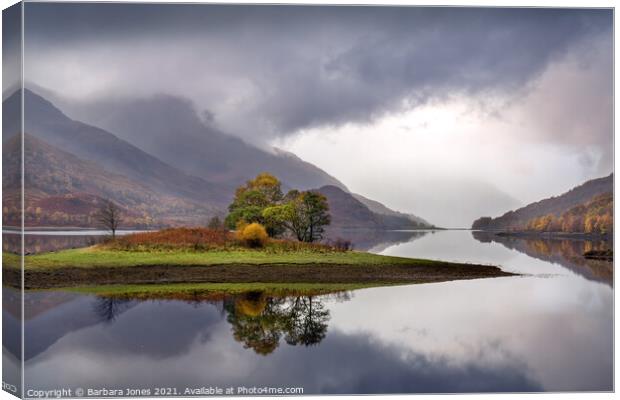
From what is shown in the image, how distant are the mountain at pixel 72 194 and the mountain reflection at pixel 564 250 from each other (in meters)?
5.01

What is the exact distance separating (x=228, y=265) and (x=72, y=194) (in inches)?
111

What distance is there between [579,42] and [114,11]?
Result: 718 cm

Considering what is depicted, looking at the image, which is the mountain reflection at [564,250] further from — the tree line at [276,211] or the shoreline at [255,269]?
the tree line at [276,211]

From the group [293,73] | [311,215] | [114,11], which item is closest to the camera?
[114,11]

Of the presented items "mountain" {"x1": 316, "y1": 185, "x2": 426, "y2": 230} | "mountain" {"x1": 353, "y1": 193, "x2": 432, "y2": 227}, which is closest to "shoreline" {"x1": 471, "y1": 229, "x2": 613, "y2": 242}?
"mountain" {"x1": 353, "y1": 193, "x2": 432, "y2": 227}

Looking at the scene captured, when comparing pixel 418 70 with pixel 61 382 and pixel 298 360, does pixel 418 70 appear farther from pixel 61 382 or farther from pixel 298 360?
pixel 61 382

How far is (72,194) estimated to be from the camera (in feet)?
32.3

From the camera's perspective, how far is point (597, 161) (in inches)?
390

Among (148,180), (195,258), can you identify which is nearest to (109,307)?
(195,258)

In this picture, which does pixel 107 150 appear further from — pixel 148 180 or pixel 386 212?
pixel 386 212

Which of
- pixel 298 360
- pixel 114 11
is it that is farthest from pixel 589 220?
pixel 114 11

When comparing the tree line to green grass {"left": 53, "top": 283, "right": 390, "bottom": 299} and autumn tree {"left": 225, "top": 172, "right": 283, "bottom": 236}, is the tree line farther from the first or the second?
green grass {"left": 53, "top": 283, "right": 390, "bottom": 299}

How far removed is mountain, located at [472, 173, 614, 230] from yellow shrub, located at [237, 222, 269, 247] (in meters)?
3.65

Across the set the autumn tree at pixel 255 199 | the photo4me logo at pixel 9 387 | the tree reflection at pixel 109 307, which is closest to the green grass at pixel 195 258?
the autumn tree at pixel 255 199
